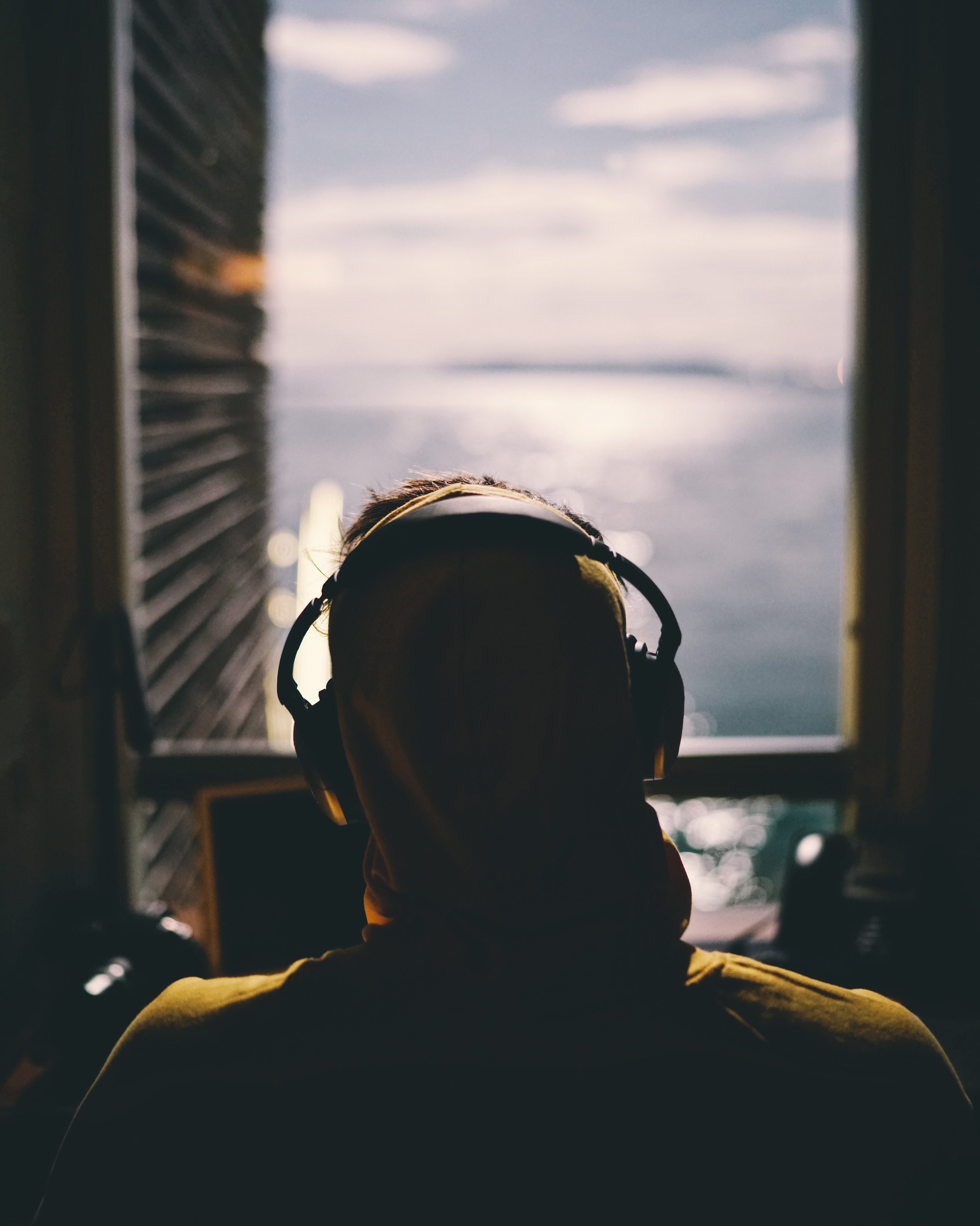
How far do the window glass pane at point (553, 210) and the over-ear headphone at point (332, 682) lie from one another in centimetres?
29

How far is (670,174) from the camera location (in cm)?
191

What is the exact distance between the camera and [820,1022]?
556 mm

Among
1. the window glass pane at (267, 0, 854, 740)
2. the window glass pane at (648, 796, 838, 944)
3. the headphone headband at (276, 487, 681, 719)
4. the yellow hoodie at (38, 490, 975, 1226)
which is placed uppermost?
the window glass pane at (267, 0, 854, 740)

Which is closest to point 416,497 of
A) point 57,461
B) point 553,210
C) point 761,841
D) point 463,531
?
point 463,531

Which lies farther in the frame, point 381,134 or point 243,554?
point 243,554

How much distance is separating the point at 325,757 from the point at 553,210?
156 centimetres

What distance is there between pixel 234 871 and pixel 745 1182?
1010 millimetres

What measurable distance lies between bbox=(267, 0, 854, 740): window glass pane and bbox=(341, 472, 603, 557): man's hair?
0.21 meters

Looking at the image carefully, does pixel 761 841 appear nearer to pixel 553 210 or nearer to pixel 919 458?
pixel 919 458

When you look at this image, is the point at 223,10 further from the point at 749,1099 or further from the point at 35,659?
the point at 749,1099

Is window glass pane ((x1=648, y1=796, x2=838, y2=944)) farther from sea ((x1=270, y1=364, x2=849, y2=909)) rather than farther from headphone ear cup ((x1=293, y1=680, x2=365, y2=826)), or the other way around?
headphone ear cup ((x1=293, y1=680, x2=365, y2=826))

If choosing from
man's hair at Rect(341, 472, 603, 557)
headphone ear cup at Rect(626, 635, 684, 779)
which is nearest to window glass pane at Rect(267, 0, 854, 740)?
man's hair at Rect(341, 472, 603, 557)

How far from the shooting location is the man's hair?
0.70 meters

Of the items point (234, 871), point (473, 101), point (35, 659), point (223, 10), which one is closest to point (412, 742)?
point (234, 871)
